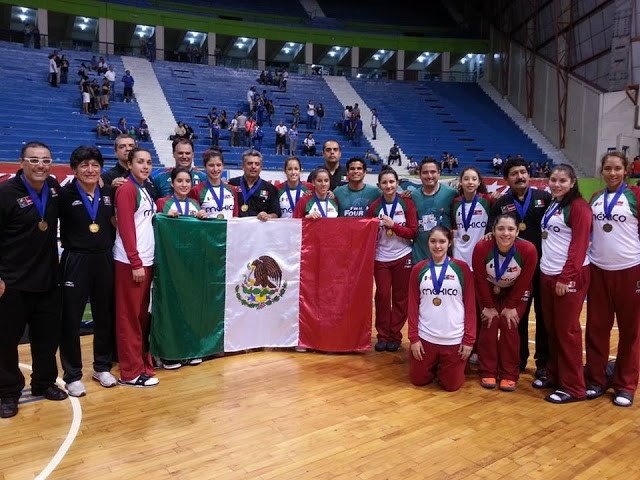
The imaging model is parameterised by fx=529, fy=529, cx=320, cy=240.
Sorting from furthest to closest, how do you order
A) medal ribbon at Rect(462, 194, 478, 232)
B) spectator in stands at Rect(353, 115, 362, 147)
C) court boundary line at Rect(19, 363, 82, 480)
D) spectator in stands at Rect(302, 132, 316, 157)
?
spectator in stands at Rect(353, 115, 362, 147)
spectator in stands at Rect(302, 132, 316, 157)
medal ribbon at Rect(462, 194, 478, 232)
court boundary line at Rect(19, 363, 82, 480)

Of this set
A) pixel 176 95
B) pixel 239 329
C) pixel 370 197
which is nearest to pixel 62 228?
pixel 239 329

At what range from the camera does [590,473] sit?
2.65 metres

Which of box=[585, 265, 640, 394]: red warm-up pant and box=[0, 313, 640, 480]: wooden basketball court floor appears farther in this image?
box=[585, 265, 640, 394]: red warm-up pant

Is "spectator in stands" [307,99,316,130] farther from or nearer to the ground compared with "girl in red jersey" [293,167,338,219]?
farther from the ground

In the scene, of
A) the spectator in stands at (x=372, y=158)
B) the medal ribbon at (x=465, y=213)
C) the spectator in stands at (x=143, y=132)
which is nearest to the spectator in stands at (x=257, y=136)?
the spectator in stands at (x=143, y=132)

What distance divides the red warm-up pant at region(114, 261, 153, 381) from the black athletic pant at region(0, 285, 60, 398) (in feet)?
1.35

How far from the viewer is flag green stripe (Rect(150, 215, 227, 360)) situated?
409 cm

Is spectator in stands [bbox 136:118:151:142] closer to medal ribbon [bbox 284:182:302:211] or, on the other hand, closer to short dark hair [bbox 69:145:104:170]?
medal ribbon [bbox 284:182:302:211]

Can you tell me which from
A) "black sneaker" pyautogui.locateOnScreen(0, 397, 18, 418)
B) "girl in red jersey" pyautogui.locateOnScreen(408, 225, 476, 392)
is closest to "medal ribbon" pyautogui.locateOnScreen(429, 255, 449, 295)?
"girl in red jersey" pyautogui.locateOnScreen(408, 225, 476, 392)

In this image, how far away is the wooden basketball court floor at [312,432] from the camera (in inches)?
105

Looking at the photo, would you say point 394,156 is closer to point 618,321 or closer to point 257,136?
point 257,136

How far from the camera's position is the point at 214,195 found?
4.51 meters

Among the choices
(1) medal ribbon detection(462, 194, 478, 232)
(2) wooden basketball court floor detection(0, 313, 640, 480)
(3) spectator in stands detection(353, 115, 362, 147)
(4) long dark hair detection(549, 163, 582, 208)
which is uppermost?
(3) spectator in stands detection(353, 115, 362, 147)

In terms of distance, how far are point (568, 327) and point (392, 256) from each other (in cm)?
154
